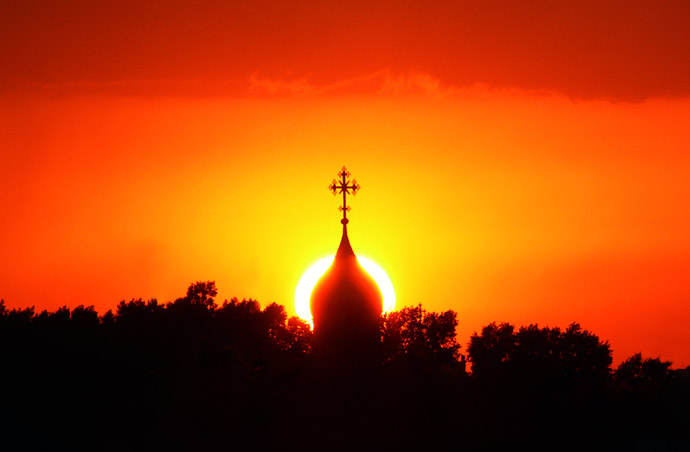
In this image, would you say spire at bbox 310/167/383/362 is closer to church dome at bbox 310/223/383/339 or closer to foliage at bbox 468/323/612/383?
church dome at bbox 310/223/383/339

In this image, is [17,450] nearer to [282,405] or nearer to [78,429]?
[78,429]

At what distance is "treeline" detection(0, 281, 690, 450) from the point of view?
64.8 metres

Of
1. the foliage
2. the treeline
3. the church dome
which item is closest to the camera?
the treeline

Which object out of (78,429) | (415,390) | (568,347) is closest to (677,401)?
(568,347)

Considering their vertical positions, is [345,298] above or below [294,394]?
above

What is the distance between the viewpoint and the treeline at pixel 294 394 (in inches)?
2552

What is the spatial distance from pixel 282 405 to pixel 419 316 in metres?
20.4

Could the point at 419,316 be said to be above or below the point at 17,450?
above

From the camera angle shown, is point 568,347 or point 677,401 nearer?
point 677,401

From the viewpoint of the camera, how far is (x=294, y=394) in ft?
218

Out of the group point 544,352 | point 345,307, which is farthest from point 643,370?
point 345,307

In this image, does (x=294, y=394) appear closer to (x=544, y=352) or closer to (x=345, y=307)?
(x=345, y=307)

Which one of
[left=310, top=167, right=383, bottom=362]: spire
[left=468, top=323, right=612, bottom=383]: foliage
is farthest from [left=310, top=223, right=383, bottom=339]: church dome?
[left=468, top=323, right=612, bottom=383]: foliage

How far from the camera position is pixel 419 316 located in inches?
3349
